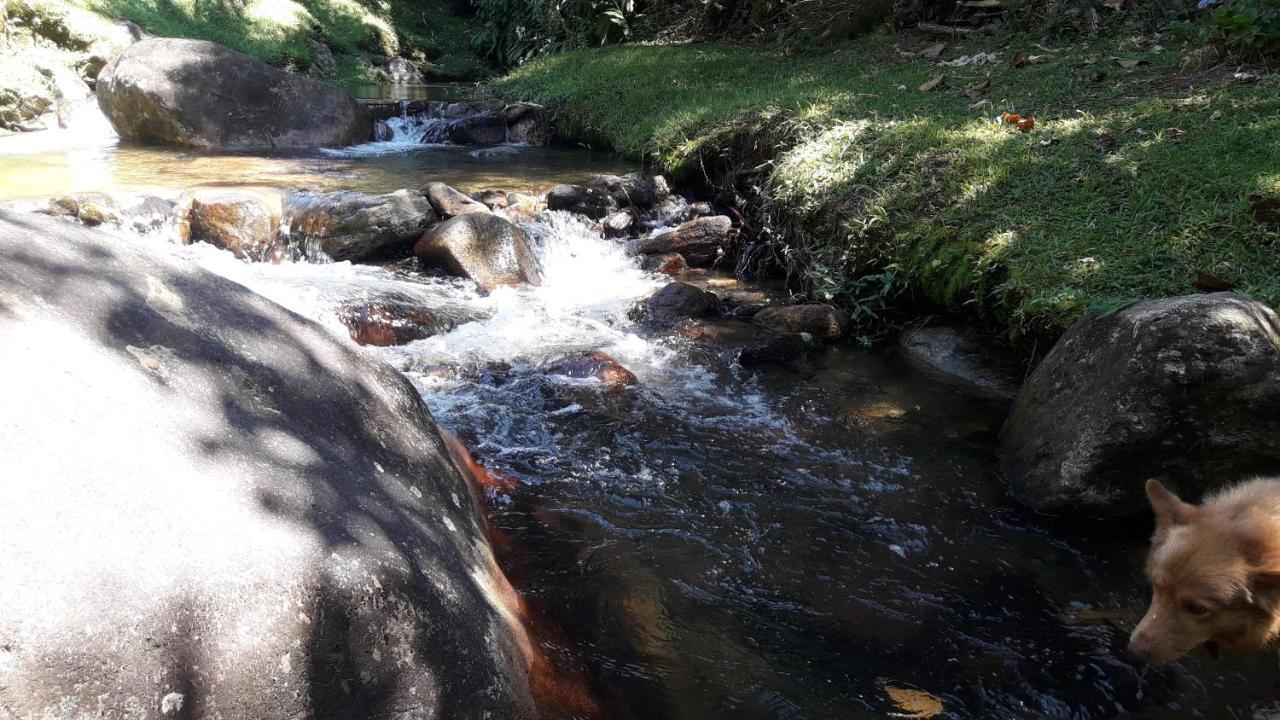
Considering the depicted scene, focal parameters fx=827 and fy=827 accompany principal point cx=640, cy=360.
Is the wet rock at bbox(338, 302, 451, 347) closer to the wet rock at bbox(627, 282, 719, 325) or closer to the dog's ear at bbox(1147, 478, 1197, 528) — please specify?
the wet rock at bbox(627, 282, 719, 325)

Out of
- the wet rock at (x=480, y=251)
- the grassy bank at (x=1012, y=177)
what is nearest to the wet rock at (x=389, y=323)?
the wet rock at (x=480, y=251)

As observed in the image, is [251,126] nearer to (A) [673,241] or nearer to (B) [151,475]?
(A) [673,241]

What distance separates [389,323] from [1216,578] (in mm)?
5632

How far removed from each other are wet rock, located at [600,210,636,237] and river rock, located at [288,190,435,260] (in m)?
2.00

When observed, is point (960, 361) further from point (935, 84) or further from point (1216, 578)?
point (935, 84)

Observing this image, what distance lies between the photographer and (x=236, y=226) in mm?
8094

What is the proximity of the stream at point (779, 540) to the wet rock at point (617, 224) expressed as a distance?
2547mm

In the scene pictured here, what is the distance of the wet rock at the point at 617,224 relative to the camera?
948cm

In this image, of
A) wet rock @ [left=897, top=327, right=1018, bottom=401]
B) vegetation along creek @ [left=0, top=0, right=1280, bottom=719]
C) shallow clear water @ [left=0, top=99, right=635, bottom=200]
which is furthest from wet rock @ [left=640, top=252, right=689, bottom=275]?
wet rock @ [left=897, top=327, right=1018, bottom=401]

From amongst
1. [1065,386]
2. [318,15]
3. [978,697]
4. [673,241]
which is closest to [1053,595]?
[978,697]

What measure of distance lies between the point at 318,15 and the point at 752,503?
82.9ft

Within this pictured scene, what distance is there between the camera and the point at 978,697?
3039 millimetres

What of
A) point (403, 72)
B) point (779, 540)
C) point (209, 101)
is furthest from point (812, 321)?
point (403, 72)

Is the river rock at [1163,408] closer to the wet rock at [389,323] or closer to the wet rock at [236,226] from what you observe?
the wet rock at [389,323]
